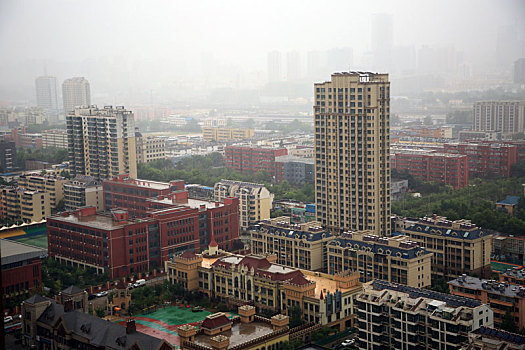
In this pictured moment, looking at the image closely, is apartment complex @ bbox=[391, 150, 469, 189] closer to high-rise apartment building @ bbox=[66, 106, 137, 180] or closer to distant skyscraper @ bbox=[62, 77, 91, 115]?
high-rise apartment building @ bbox=[66, 106, 137, 180]

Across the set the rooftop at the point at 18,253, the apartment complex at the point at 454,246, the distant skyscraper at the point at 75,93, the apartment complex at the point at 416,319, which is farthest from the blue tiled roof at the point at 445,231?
the distant skyscraper at the point at 75,93

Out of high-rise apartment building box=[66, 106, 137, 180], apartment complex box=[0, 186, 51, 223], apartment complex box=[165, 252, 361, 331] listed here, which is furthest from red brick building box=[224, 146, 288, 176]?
apartment complex box=[165, 252, 361, 331]

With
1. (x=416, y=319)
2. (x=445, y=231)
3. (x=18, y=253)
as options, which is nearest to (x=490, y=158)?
(x=445, y=231)

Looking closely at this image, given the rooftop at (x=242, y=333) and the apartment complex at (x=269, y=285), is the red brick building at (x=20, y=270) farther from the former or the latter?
the rooftop at (x=242, y=333)

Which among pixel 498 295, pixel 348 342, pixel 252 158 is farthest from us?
pixel 252 158

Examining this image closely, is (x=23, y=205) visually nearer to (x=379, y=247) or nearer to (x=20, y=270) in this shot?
(x=20, y=270)
